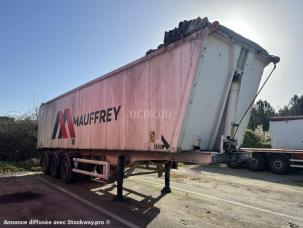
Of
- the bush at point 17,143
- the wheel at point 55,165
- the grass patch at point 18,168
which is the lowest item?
the grass patch at point 18,168

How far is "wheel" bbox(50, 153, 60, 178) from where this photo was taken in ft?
42.6

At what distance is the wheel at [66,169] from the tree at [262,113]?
42070 millimetres

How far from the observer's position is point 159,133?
7.48 m

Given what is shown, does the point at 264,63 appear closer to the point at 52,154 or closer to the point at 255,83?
the point at 255,83

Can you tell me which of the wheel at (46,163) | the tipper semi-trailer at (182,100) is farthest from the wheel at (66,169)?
the tipper semi-trailer at (182,100)

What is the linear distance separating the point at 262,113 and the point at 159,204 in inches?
2075

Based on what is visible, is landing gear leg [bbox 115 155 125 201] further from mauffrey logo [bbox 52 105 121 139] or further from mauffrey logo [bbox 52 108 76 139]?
mauffrey logo [bbox 52 108 76 139]

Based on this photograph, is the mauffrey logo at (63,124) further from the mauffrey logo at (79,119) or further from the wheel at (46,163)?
the wheel at (46,163)

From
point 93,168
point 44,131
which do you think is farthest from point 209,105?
point 44,131

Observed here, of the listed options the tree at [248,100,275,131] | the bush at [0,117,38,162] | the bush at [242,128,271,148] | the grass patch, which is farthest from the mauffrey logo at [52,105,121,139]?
the tree at [248,100,275,131]

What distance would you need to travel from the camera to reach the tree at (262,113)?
53.3 meters

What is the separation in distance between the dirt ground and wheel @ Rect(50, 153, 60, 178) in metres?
0.80

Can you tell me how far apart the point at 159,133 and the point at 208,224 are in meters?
2.17

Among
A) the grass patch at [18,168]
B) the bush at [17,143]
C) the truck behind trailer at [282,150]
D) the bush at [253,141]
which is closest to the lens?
the truck behind trailer at [282,150]
